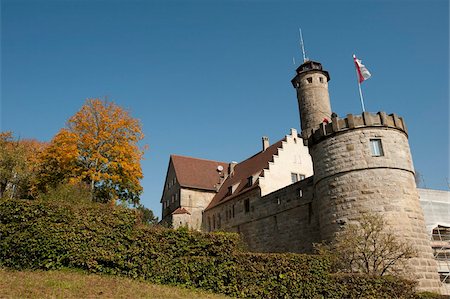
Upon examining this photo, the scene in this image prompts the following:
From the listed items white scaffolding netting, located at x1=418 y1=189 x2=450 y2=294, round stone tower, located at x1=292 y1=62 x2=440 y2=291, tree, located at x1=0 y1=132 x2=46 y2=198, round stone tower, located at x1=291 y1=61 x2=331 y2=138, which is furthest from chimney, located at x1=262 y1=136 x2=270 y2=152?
tree, located at x1=0 y1=132 x2=46 y2=198

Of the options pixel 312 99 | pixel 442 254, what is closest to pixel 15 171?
pixel 312 99

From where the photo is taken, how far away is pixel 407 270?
16.2 metres

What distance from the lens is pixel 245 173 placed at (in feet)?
119

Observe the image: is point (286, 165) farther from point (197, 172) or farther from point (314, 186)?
point (197, 172)

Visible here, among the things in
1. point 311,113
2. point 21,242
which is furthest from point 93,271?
point 311,113

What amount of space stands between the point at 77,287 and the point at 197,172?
32.3 metres

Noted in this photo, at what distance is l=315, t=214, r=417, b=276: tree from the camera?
50.9 feet

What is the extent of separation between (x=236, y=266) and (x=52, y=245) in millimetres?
6371

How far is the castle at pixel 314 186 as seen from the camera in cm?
1761

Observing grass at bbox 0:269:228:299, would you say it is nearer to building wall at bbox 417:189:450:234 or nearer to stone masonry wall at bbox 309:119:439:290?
stone masonry wall at bbox 309:119:439:290

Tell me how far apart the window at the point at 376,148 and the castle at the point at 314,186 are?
0.05 meters

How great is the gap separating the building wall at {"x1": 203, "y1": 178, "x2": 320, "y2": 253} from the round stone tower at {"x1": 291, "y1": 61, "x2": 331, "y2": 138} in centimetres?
1060

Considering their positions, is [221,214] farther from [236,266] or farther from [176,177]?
[236,266]

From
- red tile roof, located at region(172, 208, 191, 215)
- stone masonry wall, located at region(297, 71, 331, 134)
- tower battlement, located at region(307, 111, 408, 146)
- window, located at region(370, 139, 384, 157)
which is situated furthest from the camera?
red tile roof, located at region(172, 208, 191, 215)
